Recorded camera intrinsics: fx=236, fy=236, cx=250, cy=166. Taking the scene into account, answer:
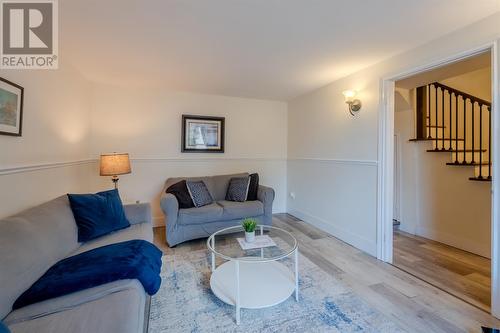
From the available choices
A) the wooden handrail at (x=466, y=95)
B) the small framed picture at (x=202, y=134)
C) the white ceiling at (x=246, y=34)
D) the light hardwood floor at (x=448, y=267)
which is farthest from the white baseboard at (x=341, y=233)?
the wooden handrail at (x=466, y=95)

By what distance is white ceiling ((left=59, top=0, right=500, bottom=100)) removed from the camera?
1664 mm

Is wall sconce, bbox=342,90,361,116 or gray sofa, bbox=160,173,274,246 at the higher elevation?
wall sconce, bbox=342,90,361,116

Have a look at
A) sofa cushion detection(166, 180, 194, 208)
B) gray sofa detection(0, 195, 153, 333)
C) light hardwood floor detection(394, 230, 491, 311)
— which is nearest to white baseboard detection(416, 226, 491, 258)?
light hardwood floor detection(394, 230, 491, 311)

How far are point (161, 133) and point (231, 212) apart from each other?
69.4 inches

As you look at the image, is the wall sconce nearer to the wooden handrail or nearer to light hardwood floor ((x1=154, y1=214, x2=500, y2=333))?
the wooden handrail

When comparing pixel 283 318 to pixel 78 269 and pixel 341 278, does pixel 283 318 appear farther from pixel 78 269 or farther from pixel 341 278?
pixel 78 269

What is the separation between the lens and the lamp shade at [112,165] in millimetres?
2879

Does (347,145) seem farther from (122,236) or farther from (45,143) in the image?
(45,143)

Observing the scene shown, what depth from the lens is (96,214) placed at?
2039 millimetres

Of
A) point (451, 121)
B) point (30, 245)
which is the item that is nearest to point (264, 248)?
point (30, 245)

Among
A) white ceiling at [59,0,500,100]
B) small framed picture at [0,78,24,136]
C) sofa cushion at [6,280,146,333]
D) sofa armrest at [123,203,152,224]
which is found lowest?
sofa cushion at [6,280,146,333]

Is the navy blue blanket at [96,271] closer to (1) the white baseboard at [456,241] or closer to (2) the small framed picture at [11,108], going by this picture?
(2) the small framed picture at [11,108]

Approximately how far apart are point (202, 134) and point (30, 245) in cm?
288

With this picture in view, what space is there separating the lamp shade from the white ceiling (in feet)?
→ 3.52
